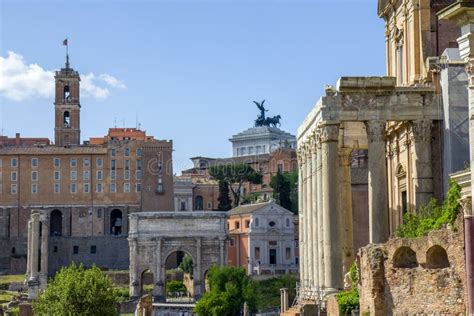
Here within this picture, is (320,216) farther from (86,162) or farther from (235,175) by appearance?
(235,175)

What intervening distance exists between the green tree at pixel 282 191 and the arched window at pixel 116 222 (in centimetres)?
1544

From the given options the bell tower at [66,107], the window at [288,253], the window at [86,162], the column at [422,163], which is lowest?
the window at [288,253]

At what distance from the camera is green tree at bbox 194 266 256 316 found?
200 ft

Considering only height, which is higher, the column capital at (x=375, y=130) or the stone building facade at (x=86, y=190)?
the stone building facade at (x=86, y=190)

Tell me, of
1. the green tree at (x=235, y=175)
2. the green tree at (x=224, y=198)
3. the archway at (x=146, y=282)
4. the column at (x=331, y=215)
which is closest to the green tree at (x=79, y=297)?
the column at (x=331, y=215)

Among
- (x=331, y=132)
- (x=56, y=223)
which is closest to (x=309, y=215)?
(x=331, y=132)

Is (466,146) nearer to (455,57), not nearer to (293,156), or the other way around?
(455,57)

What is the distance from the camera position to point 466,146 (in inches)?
1209

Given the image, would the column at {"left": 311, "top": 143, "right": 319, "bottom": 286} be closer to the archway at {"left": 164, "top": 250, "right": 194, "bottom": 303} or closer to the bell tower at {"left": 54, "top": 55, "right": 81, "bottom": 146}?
the archway at {"left": 164, "top": 250, "right": 194, "bottom": 303}

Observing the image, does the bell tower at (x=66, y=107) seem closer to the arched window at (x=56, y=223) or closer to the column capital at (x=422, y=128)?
the arched window at (x=56, y=223)

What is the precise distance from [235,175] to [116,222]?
1908 centimetres

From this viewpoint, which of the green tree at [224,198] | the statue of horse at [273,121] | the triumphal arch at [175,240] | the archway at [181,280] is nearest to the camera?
the triumphal arch at [175,240]

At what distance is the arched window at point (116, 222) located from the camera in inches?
3979

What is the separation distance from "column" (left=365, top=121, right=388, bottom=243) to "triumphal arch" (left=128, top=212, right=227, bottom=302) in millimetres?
50236
